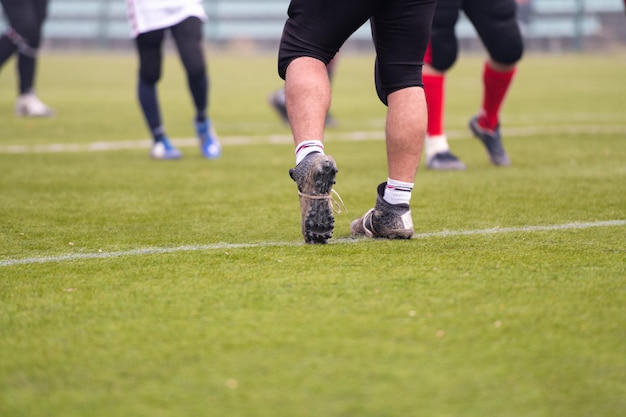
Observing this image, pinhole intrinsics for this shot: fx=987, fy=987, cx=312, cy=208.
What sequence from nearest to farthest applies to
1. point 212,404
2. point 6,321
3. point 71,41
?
point 212,404, point 6,321, point 71,41

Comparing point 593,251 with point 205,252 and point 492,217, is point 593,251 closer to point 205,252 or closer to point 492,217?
point 492,217

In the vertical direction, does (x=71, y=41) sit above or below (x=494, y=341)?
below

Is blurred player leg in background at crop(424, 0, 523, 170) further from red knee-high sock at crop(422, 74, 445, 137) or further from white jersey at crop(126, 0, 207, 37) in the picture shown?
white jersey at crop(126, 0, 207, 37)

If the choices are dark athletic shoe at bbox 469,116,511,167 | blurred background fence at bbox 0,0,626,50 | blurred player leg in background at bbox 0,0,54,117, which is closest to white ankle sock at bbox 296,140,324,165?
dark athletic shoe at bbox 469,116,511,167

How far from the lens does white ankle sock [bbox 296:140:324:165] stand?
3.23 m

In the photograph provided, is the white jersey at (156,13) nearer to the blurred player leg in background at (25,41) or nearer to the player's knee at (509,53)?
the player's knee at (509,53)

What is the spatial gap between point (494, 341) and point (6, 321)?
1.16m

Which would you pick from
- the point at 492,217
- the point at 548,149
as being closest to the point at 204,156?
the point at 548,149

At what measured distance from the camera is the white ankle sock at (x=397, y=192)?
11.1 feet

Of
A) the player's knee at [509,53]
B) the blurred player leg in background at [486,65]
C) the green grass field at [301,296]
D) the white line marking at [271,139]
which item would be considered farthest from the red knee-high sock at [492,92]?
the white line marking at [271,139]

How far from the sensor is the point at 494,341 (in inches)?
84.3

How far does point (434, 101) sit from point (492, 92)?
390mm

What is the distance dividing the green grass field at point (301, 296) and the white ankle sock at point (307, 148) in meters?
0.30

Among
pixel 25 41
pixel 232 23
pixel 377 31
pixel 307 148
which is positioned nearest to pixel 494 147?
pixel 377 31
